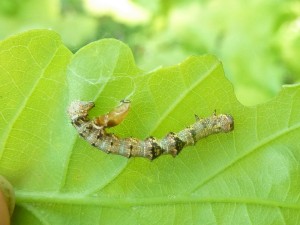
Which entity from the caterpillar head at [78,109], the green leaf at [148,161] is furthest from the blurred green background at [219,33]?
the caterpillar head at [78,109]

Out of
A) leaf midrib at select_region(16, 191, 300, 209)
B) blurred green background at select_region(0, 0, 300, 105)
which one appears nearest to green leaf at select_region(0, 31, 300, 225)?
leaf midrib at select_region(16, 191, 300, 209)

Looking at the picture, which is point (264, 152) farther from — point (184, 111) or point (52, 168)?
point (52, 168)

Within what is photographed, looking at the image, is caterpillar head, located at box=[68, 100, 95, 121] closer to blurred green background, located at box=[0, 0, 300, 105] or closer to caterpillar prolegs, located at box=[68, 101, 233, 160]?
caterpillar prolegs, located at box=[68, 101, 233, 160]

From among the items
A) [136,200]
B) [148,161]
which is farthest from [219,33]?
[136,200]

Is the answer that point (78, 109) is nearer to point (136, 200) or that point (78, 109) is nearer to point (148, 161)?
point (148, 161)

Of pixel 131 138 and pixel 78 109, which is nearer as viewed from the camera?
pixel 78 109
